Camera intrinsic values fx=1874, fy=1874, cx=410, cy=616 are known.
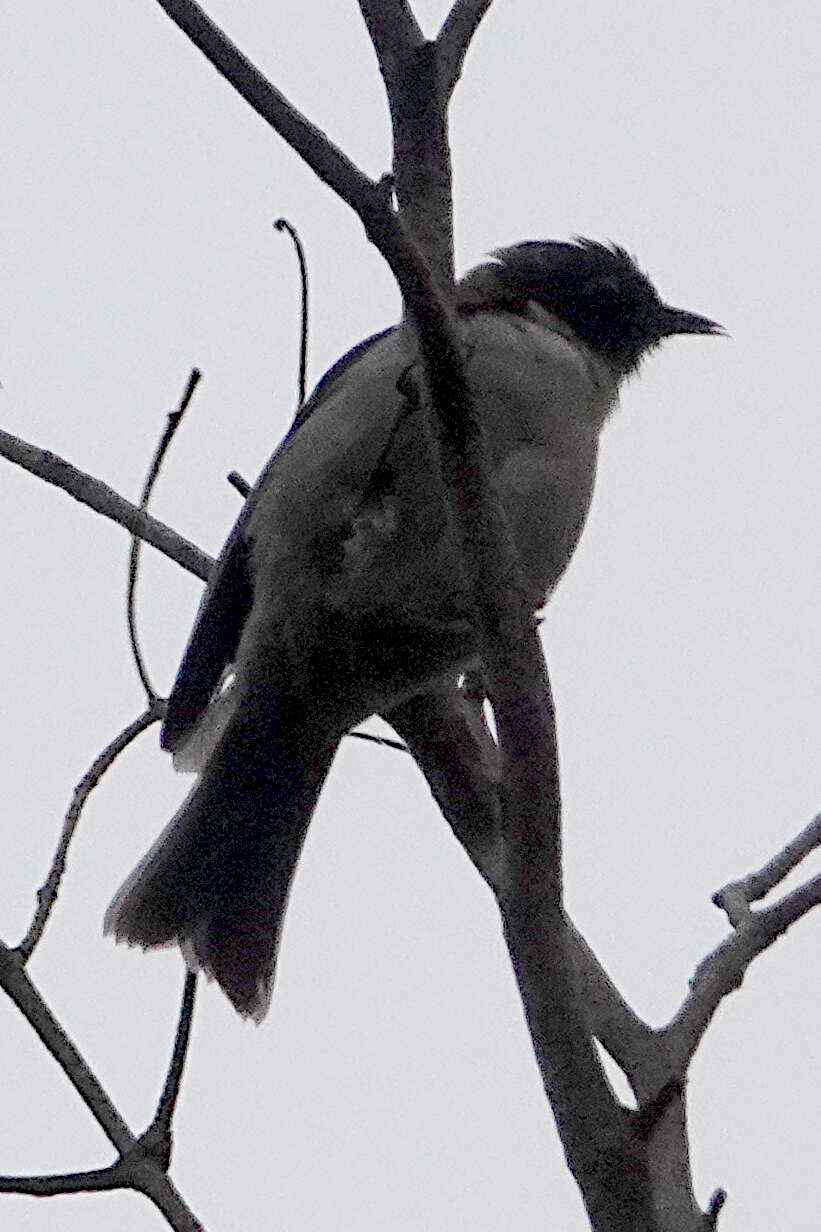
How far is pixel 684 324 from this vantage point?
5391 mm

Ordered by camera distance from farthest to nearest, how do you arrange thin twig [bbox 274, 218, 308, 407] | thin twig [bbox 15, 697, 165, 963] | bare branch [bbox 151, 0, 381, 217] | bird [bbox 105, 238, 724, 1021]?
bird [bbox 105, 238, 724, 1021] → thin twig [bbox 274, 218, 308, 407] → thin twig [bbox 15, 697, 165, 963] → bare branch [bbox 151, 0, 381, 217]

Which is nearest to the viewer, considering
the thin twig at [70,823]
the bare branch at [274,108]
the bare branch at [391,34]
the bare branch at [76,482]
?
the bare branch at [274,108]

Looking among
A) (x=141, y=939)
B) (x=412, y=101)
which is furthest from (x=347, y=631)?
(x=412, y=101)

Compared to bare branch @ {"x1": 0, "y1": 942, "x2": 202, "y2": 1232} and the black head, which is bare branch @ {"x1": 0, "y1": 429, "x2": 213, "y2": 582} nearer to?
the black head

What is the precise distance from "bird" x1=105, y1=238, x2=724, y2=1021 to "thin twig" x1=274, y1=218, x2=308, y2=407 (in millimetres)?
105

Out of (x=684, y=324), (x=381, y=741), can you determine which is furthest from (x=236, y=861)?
(x=684, y=324)

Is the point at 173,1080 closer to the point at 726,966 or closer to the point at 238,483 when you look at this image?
the point at 726,966

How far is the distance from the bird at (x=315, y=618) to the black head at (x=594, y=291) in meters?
0.73

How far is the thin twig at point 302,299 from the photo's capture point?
11.2 feet

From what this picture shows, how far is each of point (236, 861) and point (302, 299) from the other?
1200 mm

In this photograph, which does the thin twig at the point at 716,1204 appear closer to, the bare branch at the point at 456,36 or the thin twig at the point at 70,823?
the thin twig at the point at 70,823

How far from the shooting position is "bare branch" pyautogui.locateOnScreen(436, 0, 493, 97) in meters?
3.05

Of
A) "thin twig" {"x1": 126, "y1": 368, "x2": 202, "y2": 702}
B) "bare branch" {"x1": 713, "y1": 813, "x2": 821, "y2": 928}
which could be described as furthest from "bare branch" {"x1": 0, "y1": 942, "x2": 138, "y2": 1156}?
"thin twig" {"x1": 126, "y1": 368, "x2": 202, "y2": 702}

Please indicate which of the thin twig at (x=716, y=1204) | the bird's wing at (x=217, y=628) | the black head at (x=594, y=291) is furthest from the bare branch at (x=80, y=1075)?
the black head at (x=594, y=291)
